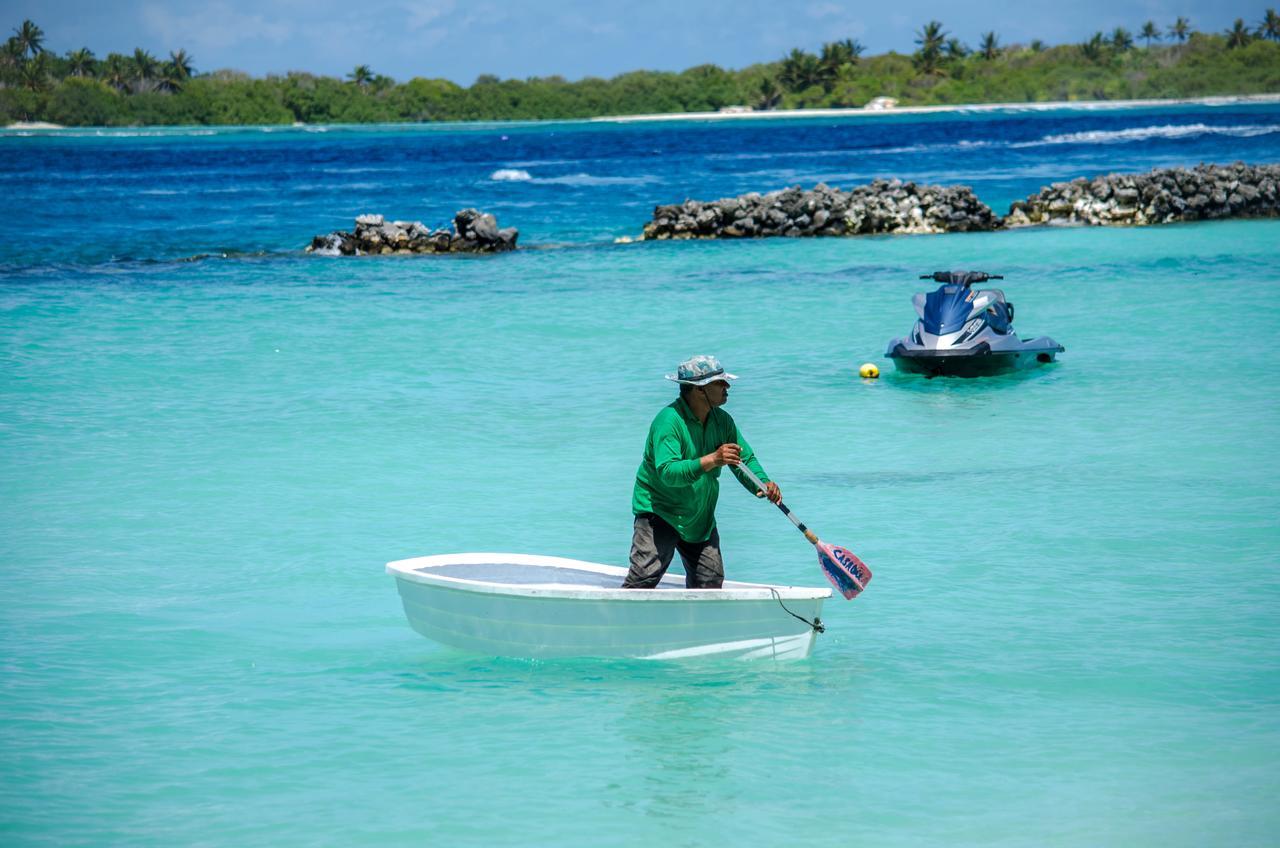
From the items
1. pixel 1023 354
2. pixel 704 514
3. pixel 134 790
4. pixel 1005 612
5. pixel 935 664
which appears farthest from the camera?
pixel 1023 354

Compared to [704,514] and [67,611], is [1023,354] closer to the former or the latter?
[704,514]

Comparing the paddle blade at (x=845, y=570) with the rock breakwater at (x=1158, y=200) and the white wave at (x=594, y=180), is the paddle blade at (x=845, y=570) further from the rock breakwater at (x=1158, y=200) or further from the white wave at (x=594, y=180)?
the white wave at (x=594, y=180)

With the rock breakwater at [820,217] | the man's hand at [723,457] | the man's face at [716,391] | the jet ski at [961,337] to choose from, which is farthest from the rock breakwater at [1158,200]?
the man's hand at [723,457]

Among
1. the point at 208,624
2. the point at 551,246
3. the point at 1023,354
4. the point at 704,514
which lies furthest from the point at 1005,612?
the point at 551,246

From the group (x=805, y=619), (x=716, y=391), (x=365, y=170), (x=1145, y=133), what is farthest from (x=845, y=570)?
(x=1145, y=133)

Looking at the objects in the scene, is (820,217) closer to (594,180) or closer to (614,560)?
(614,560)

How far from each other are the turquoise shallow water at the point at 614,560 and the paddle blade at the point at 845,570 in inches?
23.2

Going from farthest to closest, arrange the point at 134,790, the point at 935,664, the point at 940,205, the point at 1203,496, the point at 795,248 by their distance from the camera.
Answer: the point at 940,205 < the point at 795,248 < the point at 1203,496 < the point at 935,664 < the point at 134,790

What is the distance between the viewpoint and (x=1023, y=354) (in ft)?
62.3

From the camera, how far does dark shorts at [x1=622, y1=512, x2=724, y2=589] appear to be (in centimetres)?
863

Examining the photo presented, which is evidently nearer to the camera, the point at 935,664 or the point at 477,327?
the point at 935,664

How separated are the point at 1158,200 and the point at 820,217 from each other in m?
9.16

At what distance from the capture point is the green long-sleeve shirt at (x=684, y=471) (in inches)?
321

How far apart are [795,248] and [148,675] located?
2794 cm
